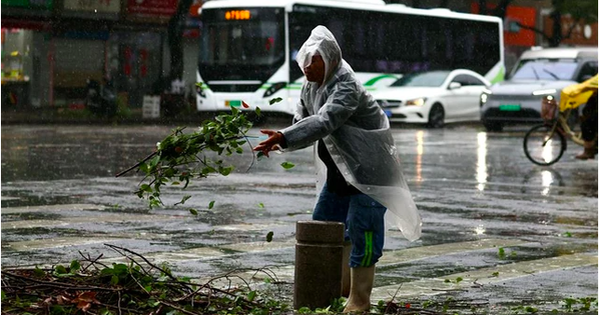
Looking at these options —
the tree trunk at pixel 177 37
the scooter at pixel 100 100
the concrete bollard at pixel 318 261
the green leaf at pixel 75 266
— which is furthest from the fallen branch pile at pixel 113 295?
the tree trunk at pixel 177 37

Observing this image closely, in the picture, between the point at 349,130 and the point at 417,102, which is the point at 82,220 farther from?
the point at 417,102

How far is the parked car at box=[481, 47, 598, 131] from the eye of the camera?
3141 cm

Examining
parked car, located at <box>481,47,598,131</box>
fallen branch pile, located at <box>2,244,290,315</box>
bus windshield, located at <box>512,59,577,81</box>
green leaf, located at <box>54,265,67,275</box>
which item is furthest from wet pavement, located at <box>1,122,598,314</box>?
bus windshield, located at <box>512,59,577,81</box>

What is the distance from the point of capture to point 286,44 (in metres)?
36.1

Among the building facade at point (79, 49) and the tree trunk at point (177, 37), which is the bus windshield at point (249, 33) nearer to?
the building facade at point (79, 49)

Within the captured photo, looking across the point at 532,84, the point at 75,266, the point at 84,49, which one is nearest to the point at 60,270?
the point at 75,266

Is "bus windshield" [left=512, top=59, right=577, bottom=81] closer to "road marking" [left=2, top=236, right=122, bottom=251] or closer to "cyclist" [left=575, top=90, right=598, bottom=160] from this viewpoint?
"cyclist" [left=575, top=90, right=598, bottom=160]

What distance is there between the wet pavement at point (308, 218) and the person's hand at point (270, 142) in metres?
1.35

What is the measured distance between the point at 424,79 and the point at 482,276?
27.9 m

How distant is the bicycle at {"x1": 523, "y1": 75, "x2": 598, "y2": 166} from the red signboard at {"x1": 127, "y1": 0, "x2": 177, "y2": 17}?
85.1 ft

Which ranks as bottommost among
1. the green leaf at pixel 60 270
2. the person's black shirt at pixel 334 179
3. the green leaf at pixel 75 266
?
the green leaf at pixel 60 270

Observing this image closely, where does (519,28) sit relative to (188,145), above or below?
above

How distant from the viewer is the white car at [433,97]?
3481 centimetres

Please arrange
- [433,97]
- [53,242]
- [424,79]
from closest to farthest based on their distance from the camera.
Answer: [53,242] < [433,97] < [424,79]
